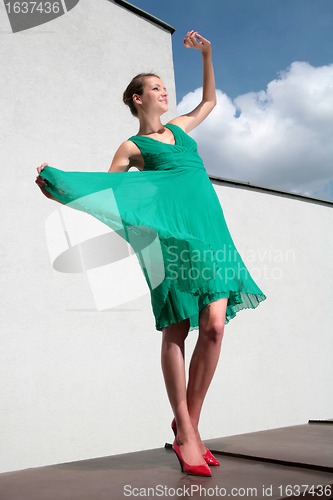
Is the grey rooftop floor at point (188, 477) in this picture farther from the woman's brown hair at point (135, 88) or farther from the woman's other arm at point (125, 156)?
the woman's brown hair at point (135, 88)

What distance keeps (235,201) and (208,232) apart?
2738mm

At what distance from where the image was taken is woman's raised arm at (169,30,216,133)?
175 centimetres

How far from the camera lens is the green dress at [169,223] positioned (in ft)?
4.44

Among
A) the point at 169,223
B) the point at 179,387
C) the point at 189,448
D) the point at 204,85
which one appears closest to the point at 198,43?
the point at 204,85

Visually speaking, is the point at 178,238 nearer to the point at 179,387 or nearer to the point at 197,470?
the point at 179,387

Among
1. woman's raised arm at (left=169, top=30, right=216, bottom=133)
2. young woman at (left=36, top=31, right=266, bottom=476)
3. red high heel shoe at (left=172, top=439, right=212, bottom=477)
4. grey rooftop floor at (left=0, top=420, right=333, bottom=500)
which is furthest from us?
woman's raised arm at (left=169, top=30, right=216, bottom=133)

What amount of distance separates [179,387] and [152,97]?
113 cm

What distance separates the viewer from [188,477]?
1157 mm

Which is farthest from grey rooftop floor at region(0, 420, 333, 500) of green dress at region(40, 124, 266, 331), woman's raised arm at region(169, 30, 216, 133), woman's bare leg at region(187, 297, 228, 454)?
woman's raised arm at region(169, 30, 216, 133)

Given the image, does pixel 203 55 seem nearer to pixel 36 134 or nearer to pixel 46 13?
pixel 36 134

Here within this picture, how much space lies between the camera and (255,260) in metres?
4.12

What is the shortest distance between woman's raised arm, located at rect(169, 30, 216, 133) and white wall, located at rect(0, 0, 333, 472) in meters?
1.56

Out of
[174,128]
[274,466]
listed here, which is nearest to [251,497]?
[274,466]

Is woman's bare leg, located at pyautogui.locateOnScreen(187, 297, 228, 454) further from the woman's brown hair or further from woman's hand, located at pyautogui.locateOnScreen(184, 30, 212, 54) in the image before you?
woman's hand, located at pyautogui.locateOnScreen(184, 30, 212, 54)
